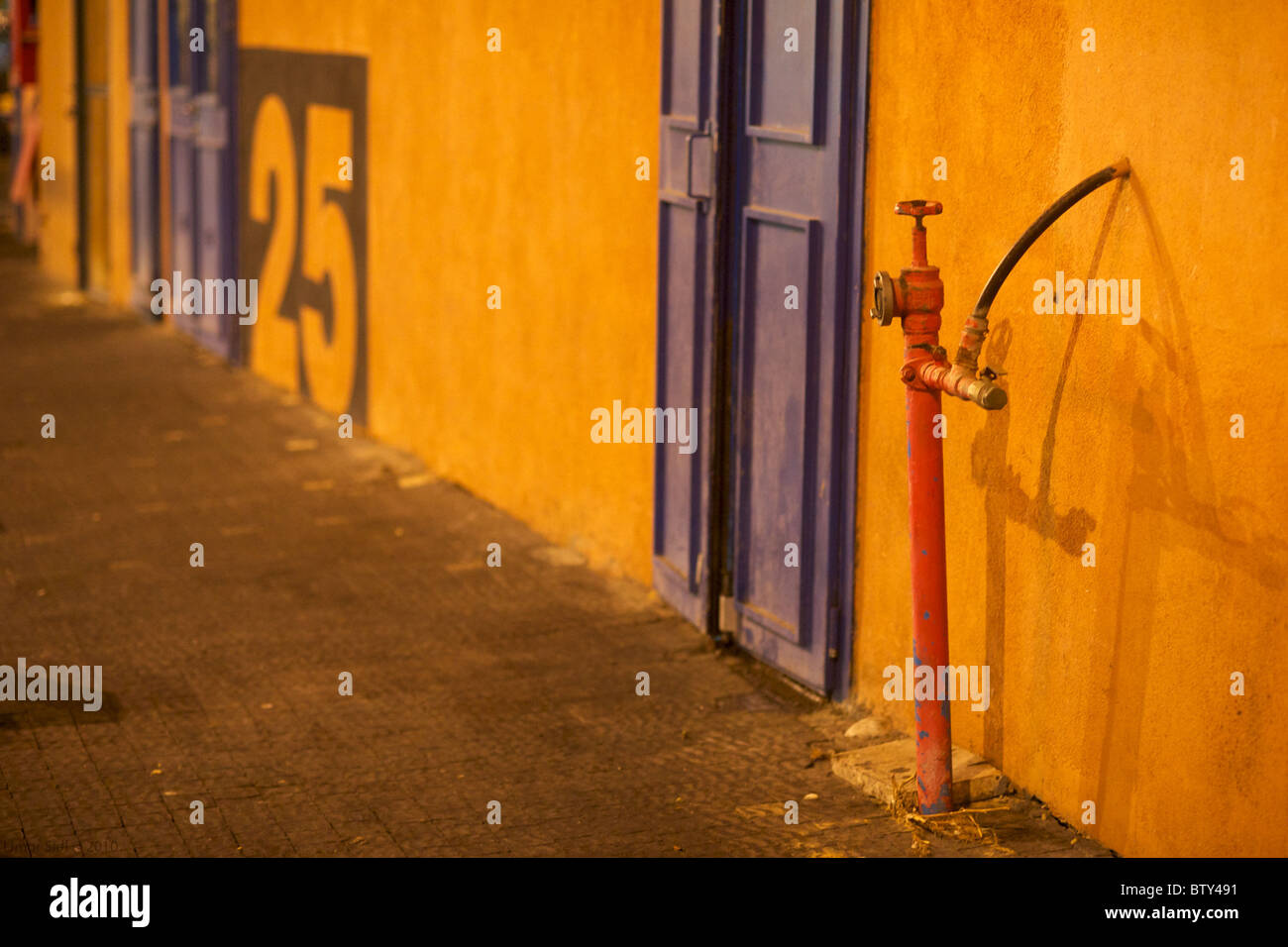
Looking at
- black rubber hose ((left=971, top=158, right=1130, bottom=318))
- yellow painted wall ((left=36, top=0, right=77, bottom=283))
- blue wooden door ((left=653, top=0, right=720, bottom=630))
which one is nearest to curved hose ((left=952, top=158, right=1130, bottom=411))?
black rubber hose ((left=971, top=158, right=1130, bottom=318))

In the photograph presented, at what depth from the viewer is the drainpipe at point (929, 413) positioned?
4125mm

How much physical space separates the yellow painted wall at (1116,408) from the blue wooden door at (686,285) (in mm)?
959

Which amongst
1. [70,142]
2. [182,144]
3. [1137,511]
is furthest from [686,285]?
[70,142]

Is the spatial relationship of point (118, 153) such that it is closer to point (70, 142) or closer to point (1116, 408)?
point (70, 142)

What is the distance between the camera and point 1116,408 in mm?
4203

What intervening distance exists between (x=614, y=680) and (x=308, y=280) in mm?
5167

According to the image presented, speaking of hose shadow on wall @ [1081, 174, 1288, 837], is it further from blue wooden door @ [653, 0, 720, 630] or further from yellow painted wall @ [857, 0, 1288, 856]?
blue wooden door @ [653, 0, 720, 630]

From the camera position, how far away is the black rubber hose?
4090 mm

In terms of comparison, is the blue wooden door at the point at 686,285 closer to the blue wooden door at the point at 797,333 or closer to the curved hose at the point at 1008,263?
the blue wooden door at the point at 797,333

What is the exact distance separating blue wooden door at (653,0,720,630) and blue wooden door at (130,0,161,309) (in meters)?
7.69

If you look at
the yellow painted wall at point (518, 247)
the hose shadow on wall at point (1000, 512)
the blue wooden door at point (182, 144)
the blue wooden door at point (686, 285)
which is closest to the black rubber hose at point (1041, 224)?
the hose shadow on wall at point (1000, 512)

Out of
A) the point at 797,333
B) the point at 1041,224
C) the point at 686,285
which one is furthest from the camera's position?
the point at 686,285

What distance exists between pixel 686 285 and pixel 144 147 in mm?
8212
